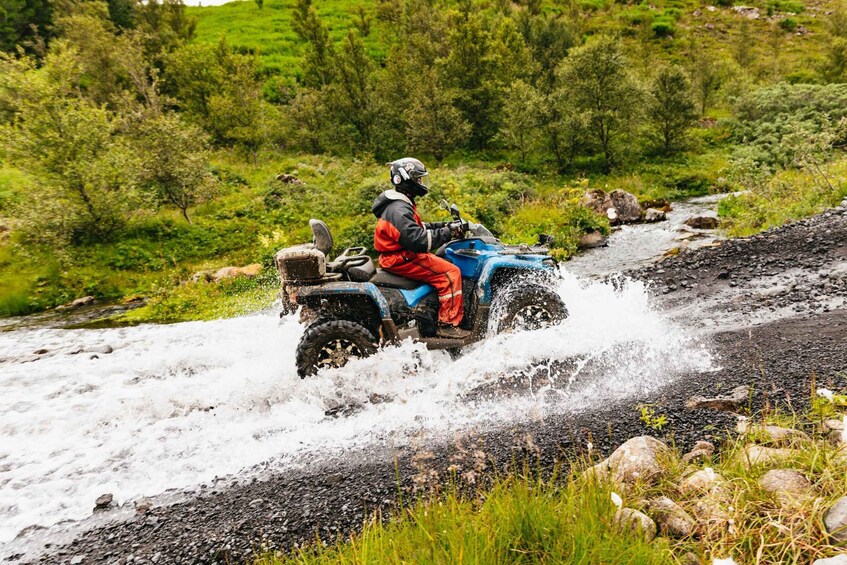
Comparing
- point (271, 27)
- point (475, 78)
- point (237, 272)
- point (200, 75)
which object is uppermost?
point (271, 27)

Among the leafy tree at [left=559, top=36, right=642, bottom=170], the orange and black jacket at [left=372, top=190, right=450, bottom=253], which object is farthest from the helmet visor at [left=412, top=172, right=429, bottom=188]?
the leafy tree at [left=559, top=36, right=642, bottom=170]

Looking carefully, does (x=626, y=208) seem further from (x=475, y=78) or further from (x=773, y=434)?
(x=475, y=78)

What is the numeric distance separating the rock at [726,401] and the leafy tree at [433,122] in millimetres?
31974

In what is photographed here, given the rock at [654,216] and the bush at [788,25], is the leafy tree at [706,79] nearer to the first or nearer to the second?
the bush at [788,25]

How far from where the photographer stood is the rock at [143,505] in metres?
4.03

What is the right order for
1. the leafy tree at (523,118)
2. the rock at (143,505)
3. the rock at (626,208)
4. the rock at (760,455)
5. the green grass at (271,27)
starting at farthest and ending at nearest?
the green grass at (271,27)
the leafy tree at (523,118)
the rock at (626,208)
the rock at (143,505)
the rock at (760,455)

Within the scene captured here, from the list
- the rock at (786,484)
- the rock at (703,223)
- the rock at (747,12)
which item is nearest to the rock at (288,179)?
the rock at (703,223)

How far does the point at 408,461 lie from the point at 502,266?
3205 mm

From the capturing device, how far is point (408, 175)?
243 inches

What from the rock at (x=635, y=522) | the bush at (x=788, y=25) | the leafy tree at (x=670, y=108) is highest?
the bush at (x=788, y=25)

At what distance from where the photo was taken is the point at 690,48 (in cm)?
5184

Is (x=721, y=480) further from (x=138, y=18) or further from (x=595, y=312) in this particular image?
(x=138, y=18)

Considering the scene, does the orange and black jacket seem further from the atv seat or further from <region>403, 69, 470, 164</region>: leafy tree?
<region>403, 69, 470, 164</region>: leafy tree

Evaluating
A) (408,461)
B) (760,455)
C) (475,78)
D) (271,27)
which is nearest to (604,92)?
(475,78)
